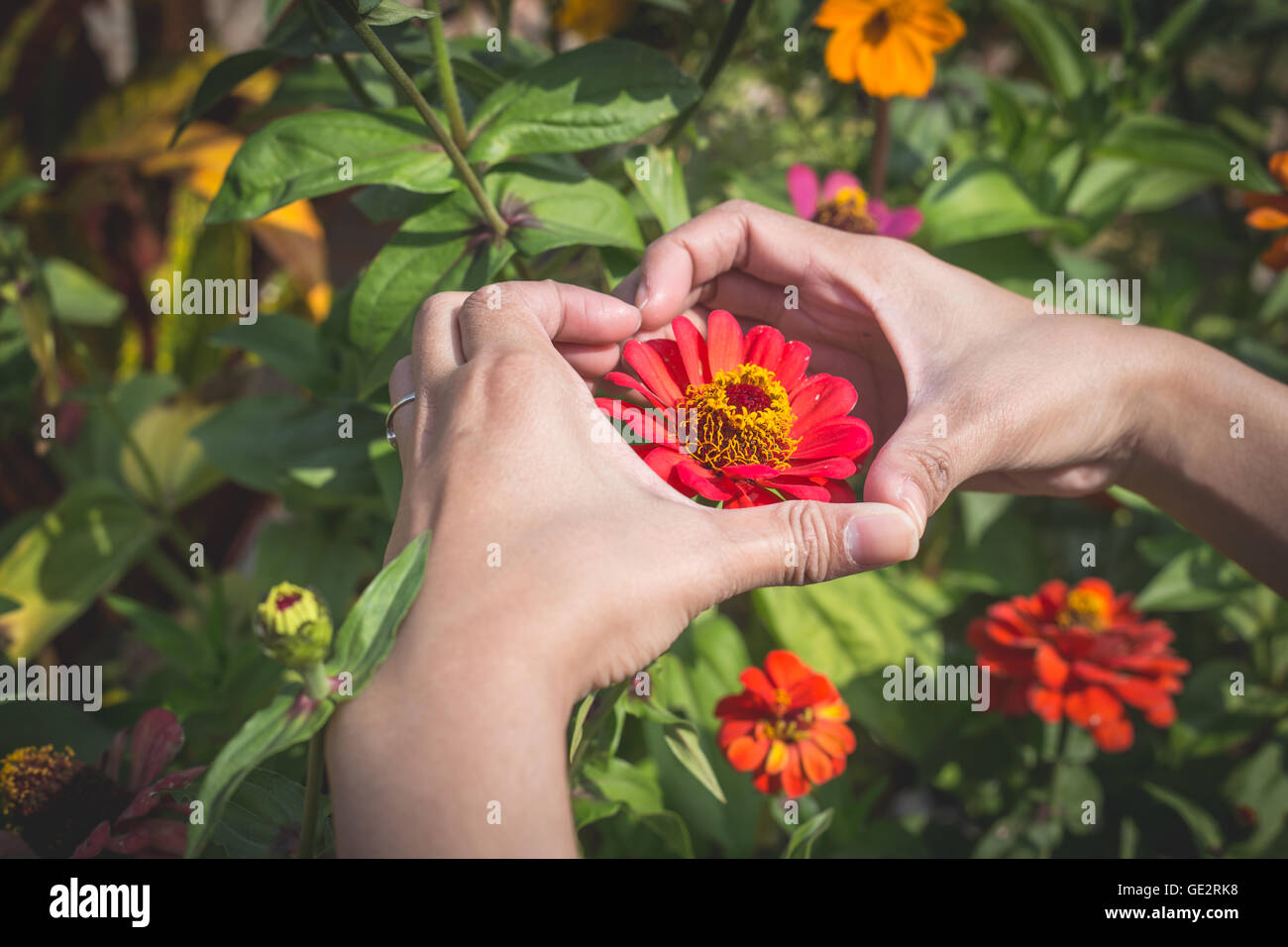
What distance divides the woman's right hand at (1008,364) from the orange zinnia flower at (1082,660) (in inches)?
5.1

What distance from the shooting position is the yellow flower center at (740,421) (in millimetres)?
647

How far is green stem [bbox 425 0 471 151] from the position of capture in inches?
27.5

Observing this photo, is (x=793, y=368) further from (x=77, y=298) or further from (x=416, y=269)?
(x=77, y=298)

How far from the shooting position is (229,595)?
1.23 meters

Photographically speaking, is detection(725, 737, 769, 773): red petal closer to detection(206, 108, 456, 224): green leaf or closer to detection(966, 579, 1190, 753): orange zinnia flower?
detection(966, 579, 1190, 753): orange zinnia flower

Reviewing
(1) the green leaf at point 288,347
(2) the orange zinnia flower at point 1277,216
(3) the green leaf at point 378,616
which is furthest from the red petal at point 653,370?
(2) the orange zinnia flower at point 1277,216

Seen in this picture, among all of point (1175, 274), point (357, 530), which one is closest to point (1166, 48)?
point (1175, 274)

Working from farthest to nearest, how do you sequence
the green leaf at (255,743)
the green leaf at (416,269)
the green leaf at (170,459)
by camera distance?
1. the green leaf at (170,459)
2. the green leaf at (416,269)
3. the green leaf at (255,743)

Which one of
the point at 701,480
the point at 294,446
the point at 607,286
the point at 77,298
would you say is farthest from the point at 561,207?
the point at 77,298

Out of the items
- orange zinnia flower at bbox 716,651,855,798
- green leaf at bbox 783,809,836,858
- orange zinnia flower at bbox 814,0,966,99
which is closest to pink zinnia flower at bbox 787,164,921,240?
orange zinnia flower at bbox 814,0,966,99

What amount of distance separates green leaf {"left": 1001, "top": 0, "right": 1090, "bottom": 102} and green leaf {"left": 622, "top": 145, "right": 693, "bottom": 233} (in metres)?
0.57

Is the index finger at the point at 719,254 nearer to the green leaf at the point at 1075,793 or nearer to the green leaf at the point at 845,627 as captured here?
the green leaf at the point at 845,627

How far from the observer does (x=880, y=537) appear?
1.90 feet

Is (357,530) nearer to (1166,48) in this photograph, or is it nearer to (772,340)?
(772,340)
